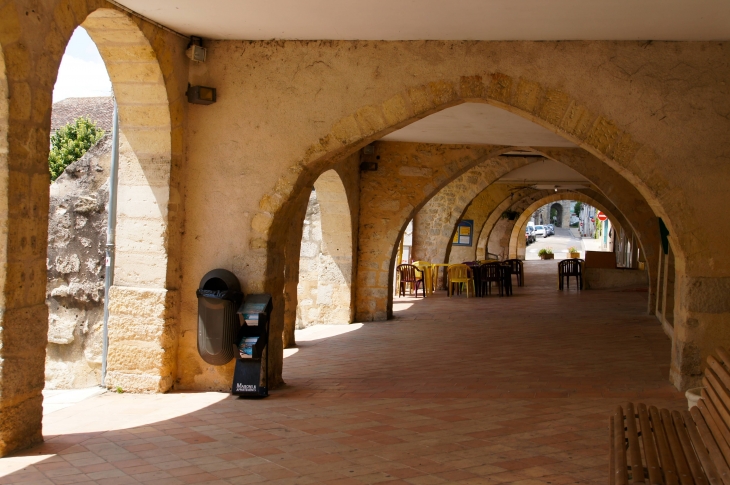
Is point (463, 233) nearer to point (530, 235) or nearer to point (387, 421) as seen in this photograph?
point (387, 421)

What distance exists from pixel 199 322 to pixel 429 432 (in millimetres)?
1903

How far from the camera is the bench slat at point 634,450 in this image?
2.34 meters

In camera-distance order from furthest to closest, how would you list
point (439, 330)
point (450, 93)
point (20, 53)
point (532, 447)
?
1. point (439, 330)
2. point (450, 93)
3. point (532, 447)
4. point (20, 53)

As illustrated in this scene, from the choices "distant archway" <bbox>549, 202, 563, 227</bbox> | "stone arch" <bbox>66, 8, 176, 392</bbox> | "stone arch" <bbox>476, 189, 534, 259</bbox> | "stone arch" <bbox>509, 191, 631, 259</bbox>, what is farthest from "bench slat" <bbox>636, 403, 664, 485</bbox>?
"distant archway" <bbox>549, 202, 563, 227</bbox>

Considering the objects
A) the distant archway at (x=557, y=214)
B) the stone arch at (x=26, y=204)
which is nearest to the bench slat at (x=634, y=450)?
the stone arch at (x=26, y=204)

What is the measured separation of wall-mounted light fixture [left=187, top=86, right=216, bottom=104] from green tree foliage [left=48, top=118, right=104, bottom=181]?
45.7ft

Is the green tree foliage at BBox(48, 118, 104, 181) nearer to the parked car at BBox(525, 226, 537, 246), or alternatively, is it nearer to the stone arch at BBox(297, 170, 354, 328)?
the stone arch at BBox(297, 170, 354, 328)

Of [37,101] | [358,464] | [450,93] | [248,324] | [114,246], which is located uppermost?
[450,93]

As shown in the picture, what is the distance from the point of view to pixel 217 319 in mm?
5164

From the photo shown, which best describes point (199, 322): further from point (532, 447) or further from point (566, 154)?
point (566, 154)

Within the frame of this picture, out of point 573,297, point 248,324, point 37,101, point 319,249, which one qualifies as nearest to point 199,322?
point 248,324

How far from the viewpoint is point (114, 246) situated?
5.34 metres

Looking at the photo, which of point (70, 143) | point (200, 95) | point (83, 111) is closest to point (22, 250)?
point (200, 95)

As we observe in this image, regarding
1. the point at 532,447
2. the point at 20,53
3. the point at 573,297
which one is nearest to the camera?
the point at 20,53
